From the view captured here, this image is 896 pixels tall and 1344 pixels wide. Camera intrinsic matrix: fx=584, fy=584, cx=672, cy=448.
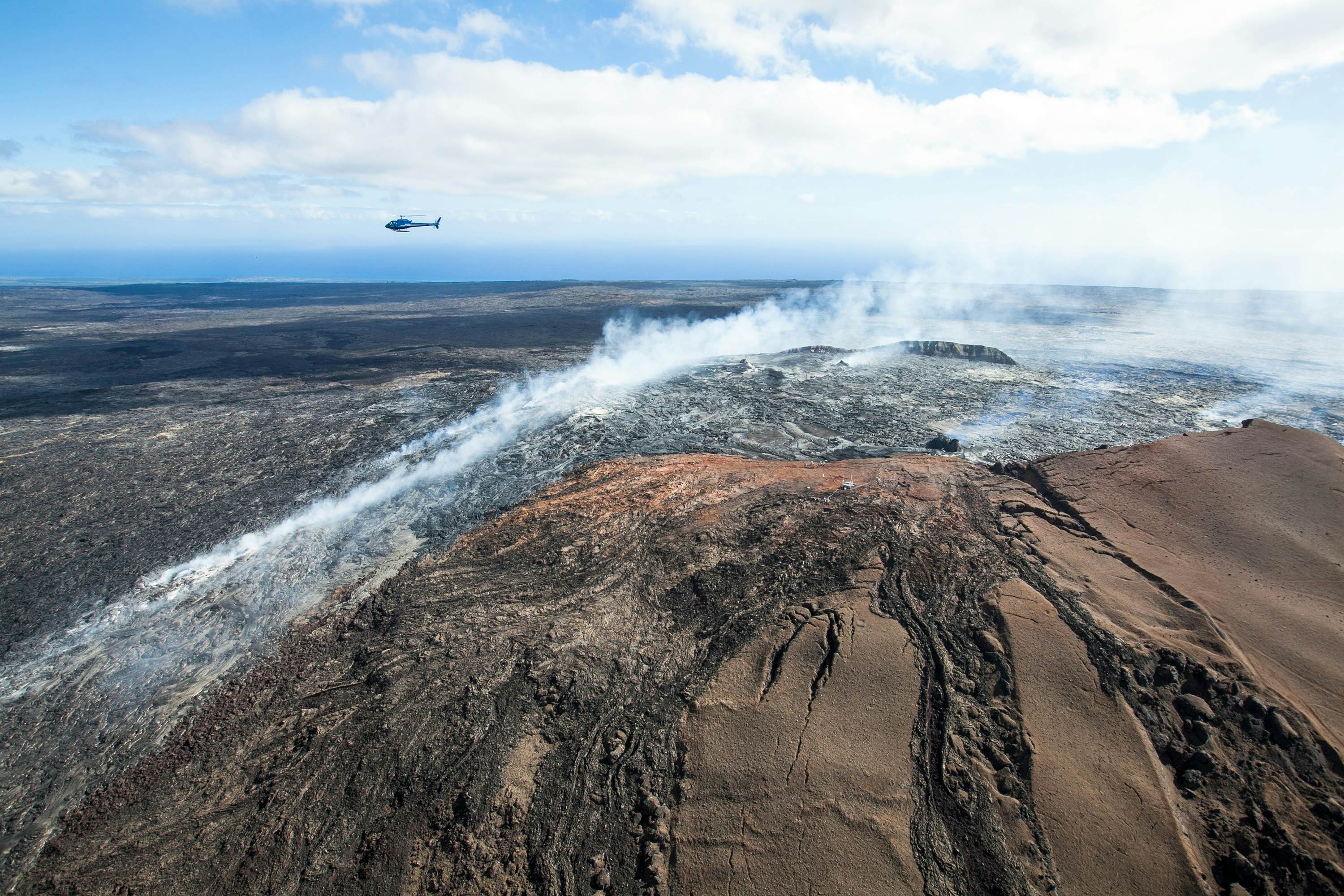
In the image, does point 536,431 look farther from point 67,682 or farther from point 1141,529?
point 1141,529

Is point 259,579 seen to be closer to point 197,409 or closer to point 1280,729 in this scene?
point 1280,729

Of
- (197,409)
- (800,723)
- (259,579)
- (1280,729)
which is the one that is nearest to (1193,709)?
(1280,729)

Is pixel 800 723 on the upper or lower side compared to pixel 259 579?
upper

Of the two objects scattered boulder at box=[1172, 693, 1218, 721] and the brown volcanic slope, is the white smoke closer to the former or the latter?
the brown volcanic slope

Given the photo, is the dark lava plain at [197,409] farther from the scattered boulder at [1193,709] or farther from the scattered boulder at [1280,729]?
the scattered boulder at [1280,729]

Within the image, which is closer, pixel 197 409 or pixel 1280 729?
pixel 1280 729

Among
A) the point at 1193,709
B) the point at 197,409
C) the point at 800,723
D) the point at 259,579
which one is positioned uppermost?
the point at 197,409

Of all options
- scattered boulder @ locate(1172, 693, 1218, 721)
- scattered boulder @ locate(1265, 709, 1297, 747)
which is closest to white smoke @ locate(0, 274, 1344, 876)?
scattered boulder @ locate(1172, 693, 1218, 721)

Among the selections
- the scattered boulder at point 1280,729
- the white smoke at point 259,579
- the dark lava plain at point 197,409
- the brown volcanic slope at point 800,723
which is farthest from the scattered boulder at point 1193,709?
the dark lava plain at point 197,409
